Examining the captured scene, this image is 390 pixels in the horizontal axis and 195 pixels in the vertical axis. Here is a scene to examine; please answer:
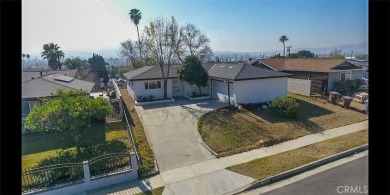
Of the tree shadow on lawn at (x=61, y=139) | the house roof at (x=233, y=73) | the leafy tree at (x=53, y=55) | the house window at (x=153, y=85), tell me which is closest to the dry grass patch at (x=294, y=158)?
the house roof at (x=233, y=73)

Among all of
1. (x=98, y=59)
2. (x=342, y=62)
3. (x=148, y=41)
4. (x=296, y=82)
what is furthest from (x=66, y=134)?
(x=98, y=59)

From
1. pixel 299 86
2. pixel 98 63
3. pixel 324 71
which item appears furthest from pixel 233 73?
pixel 98 63

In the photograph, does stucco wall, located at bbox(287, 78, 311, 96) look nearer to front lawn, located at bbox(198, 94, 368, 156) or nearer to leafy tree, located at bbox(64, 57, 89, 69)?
front lawn, located at bbox(198, 94, 368, 156)

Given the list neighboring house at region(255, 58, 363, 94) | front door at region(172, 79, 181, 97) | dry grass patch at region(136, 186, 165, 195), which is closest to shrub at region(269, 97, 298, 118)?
neighboring house at region(255, 58, 363, 94)

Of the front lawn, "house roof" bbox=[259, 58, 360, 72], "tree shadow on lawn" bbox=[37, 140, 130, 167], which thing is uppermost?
"house roof" bbox=[259, 58, 360, 72]

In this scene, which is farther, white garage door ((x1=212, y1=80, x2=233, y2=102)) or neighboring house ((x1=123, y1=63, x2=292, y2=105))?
white garage door ((x1=212, y1=80, x2=233, y2=102))

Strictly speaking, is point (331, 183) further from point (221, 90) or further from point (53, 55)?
point (53, 55)
